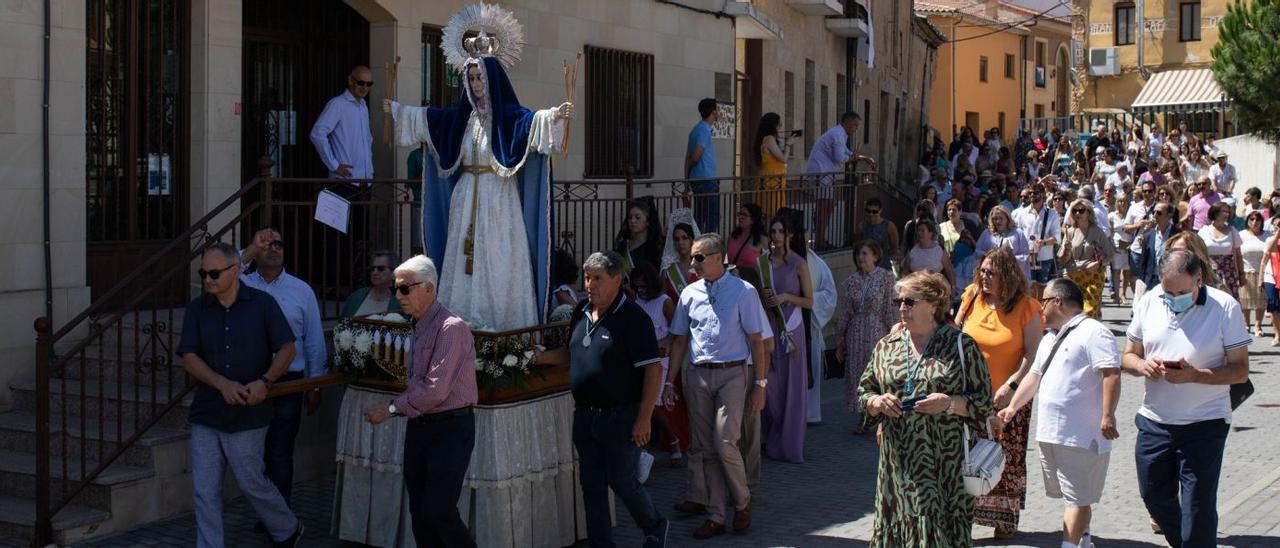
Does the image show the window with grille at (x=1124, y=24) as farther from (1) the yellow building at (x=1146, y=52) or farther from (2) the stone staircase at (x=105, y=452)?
(2) the stone staircase at (x=105, y=452)

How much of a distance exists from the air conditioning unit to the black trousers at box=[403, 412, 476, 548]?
45.0 metres

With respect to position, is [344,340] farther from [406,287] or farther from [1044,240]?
[1044,240]

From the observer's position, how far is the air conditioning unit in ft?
160

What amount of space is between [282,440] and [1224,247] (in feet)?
38.2

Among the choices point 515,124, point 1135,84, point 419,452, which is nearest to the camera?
point 419,452

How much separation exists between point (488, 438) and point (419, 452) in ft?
2.54

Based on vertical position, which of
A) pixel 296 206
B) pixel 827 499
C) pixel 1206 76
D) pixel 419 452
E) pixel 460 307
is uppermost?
pixel 1206 76

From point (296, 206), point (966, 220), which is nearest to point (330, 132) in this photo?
point (296, 206)

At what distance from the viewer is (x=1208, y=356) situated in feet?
24.8

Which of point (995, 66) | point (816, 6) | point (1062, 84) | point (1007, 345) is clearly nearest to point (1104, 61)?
point (995, 66)

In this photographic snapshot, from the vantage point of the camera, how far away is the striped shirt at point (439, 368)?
7113mm

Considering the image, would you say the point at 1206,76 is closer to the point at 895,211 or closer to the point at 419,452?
the point at 895,211

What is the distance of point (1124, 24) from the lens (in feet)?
162

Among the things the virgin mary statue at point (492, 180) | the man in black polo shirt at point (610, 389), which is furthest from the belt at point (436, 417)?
the virgin mary statue at point (492, 180)
